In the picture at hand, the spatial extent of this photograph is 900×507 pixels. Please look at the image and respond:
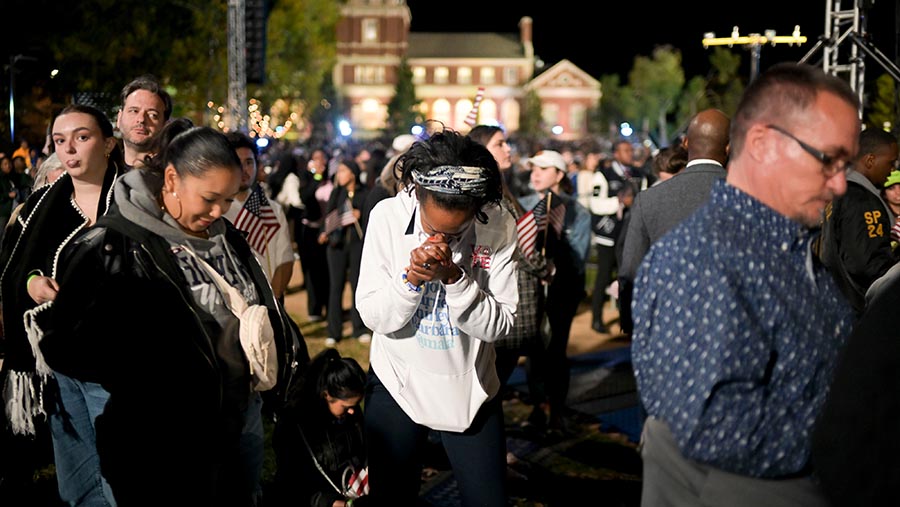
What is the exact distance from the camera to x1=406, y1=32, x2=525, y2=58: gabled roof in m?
142

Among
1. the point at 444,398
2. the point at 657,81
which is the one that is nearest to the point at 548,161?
the point at 444,398

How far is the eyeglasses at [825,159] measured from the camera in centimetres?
221

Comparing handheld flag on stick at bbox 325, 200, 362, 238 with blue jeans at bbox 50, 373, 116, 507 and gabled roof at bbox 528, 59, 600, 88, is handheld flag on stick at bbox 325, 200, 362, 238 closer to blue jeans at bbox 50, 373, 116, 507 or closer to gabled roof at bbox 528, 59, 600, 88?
blue jeans at bbox 50, 373, 116, 507

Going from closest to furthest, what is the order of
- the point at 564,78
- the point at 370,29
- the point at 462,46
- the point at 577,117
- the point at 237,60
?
1. the point at 237,60
2. the point at 370,29
3. the point at 577,117
4. the point at 564,78
5. the point at 462,46

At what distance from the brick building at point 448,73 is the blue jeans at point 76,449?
121044 mm

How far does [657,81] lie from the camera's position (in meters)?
72.5

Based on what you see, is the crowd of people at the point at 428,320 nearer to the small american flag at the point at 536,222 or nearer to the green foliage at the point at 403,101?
the small american flag at the point at 536,222

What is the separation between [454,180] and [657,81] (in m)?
72.2

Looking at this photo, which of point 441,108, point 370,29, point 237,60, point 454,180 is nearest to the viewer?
point 454,180

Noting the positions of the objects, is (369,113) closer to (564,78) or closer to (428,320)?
(564,78)

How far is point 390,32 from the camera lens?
12838 cm

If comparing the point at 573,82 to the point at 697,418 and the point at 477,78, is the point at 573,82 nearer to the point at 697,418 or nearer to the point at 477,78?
the point at 477,78

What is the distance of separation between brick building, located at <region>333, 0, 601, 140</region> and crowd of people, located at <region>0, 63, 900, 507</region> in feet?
394

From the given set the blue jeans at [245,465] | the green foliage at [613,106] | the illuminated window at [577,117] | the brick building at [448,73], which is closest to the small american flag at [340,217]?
the blue jeans at [245,465]
